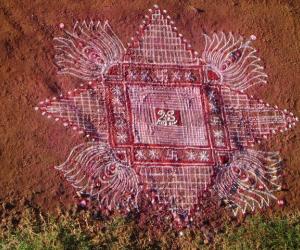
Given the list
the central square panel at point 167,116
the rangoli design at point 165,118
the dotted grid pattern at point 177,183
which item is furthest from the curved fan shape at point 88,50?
the dotted grid pattern at point 177,183

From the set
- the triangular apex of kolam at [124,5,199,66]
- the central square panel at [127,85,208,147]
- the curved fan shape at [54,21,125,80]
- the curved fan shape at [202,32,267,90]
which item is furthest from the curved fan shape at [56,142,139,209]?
the curved fan shape at [202,32,267,90]

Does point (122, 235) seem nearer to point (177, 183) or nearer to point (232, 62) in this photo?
point (177, 183)

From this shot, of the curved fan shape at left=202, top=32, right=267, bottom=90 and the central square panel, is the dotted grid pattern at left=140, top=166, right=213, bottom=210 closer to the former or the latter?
the central square panel

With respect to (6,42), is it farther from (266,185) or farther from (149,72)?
(266,185)

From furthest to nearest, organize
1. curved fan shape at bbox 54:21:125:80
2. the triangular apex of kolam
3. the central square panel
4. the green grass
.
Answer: the triangular apex of kolam < curved fan shape at bbox 54:21:125:80 < the central square panel < the green grass

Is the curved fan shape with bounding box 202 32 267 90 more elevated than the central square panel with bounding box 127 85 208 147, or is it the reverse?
the curved fan shape with bounding box 202 32 267 90
